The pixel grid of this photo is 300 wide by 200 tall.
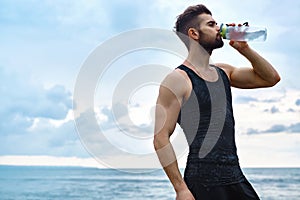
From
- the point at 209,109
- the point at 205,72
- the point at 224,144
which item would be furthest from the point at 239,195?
the point at 205,72

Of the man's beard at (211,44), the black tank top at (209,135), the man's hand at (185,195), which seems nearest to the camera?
the man's hand at (185,195)

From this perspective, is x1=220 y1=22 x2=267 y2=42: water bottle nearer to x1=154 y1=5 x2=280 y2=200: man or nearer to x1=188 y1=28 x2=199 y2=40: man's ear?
x1=154 y1=5 x2=280 y2=200: man

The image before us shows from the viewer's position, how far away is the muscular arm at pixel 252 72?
3451 mm

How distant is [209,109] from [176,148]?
0.93 ft

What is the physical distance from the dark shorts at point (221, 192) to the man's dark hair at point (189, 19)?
0.83 meters

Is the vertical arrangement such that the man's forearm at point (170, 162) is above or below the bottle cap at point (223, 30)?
below

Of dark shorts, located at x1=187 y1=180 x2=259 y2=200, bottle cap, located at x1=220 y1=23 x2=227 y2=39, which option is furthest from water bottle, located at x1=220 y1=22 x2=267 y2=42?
dark shorts, located at x1=187 y1=180 x2=259 y2=200

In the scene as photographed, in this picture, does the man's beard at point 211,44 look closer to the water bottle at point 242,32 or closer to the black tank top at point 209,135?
the water bottle at point 242,32

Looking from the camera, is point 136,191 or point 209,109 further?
point 136,191

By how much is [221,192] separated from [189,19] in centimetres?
101

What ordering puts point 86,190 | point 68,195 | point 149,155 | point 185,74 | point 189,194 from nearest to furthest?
point 189,194 < point 185,74 < point 149,155 < point 68,195 < point 86,190

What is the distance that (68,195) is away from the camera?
25391 millimetres

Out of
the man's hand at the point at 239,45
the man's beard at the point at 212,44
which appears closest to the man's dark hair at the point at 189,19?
the man's beard at the point at 212,44

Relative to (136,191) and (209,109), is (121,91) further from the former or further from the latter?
(136,191)
